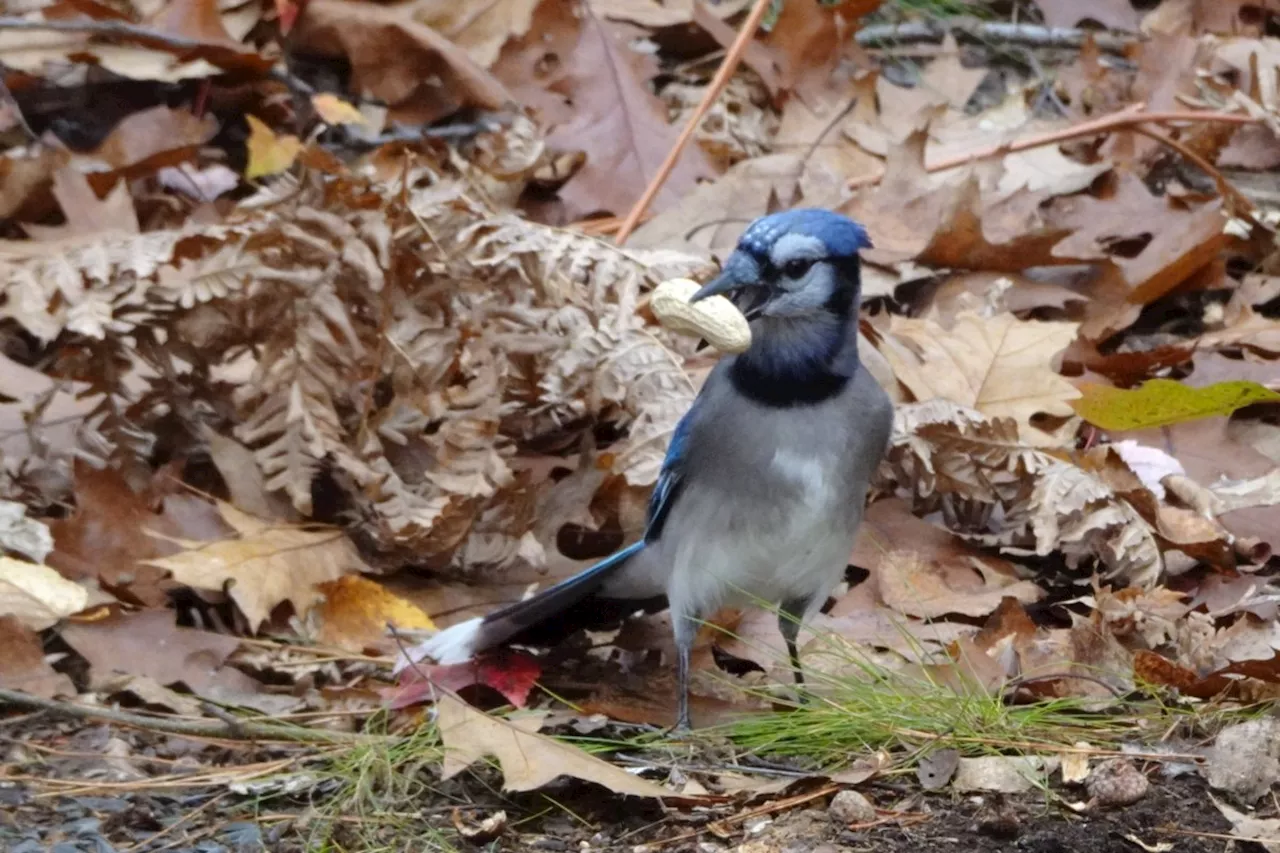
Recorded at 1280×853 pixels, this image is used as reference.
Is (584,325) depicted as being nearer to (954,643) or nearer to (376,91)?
(954,643)

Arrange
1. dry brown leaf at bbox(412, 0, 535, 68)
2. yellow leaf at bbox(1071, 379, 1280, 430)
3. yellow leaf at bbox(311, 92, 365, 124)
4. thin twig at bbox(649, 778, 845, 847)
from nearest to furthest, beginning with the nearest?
thin twig at bbox(649, 778, 845, 847)
yellow leaf at bbox(1071, 379, 1280, 430)
yellow leaf at bbox(311, 92, 365, 124)
dry brown leaf at bbox(412, 0, 535, 68)

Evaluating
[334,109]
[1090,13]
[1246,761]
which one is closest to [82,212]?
[334,109]

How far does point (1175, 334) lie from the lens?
177 inches

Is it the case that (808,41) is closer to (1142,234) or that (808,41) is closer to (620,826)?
(1142,234)

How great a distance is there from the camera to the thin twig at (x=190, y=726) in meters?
2.92

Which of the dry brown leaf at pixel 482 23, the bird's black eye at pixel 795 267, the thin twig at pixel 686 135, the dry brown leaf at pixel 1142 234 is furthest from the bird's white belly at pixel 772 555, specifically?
the dry brown leaf at pixel 482 23

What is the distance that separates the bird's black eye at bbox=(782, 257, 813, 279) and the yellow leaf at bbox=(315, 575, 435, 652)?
3.52ft

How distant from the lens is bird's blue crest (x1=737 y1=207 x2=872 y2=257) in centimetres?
299

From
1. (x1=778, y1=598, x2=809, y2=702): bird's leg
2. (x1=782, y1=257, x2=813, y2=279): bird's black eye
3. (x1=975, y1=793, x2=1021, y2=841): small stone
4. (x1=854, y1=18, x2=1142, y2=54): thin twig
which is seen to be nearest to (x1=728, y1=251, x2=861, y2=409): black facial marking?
(x1=782, y1=257, x2=813, y2=279): bird's black eye

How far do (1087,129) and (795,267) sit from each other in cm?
219

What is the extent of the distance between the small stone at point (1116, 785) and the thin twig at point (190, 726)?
4.20ft

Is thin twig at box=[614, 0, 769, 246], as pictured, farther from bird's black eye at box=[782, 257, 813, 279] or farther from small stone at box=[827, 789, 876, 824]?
small stone at box=[827, 789, 876, 824]

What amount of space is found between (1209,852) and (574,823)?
0.95 m

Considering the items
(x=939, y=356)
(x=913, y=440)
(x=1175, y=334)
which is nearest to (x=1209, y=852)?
(x=913, y=440)
